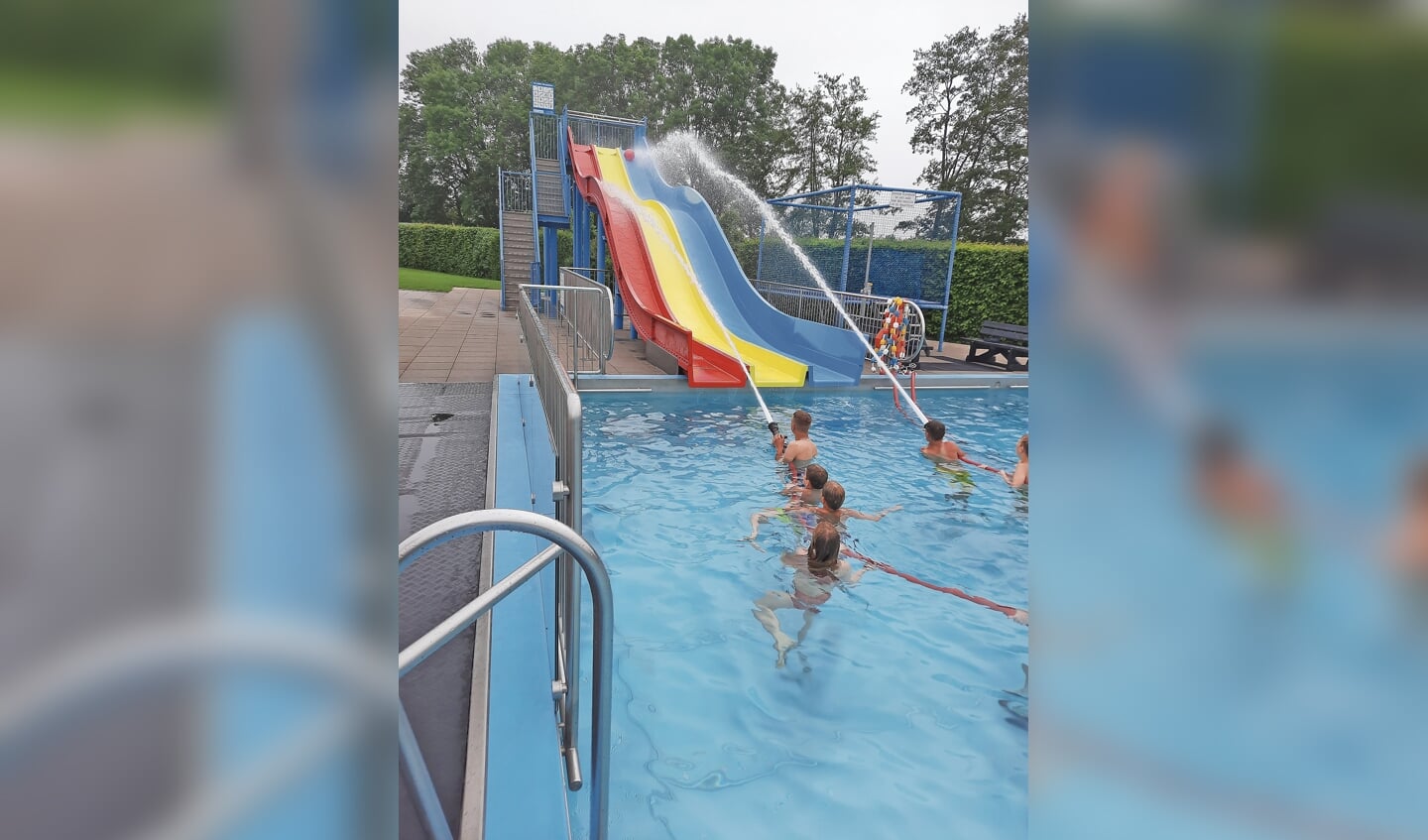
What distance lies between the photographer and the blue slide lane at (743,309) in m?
12.0

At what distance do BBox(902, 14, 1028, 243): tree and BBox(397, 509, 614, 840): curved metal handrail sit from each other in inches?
1354

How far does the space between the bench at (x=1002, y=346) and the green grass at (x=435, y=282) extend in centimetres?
2048

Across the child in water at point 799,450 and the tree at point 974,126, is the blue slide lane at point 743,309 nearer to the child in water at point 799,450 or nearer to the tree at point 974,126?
the child in water at point 799,450

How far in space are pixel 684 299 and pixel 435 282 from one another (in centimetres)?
2174

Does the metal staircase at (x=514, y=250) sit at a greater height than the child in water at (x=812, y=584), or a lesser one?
greater

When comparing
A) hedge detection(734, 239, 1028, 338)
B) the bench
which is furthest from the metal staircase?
the bench

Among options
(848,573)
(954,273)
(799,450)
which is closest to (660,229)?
(954,273)

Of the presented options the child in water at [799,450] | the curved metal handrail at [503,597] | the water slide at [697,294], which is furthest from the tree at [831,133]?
the curved metal handrail at [503,597]

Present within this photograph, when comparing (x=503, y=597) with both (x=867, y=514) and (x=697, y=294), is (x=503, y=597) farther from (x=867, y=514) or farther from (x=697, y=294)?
(x=697, y=294)

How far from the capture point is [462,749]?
9.38 feet
